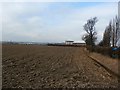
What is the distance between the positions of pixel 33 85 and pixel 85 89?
101 inches

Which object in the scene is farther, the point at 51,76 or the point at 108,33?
the point at 108,33

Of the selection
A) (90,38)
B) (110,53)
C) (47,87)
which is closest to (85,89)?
(47,87)

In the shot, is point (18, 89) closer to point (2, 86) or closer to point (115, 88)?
point (2, 86)

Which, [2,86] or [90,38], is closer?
[2,86]

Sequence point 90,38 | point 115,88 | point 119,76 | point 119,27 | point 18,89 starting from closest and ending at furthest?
point 18,89 < point 115,88 < point 119,76 < point 119,27 < point 90,38

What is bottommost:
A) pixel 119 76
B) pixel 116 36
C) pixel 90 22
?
pixel 119 76

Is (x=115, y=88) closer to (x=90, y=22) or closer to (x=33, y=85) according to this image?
(x=33, y=85)

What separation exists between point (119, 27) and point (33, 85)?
162ft

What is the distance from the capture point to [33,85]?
1164 centimetres

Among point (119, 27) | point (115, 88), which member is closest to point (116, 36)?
point (119, 27)

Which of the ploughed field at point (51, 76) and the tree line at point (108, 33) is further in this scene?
the tree line at point (108, 33)

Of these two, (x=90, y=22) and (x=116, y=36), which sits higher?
(x=90, y=22)

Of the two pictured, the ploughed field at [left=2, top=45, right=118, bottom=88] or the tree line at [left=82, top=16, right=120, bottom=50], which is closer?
the ploughed field at [left=2, top=45, right=118, bottom=88]

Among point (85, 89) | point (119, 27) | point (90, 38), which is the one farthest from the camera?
point (90, 38)
